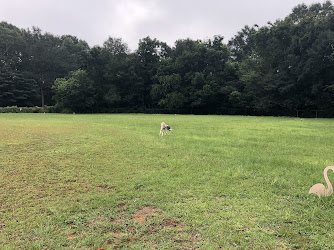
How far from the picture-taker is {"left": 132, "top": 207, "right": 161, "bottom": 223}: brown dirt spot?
3.11 meters

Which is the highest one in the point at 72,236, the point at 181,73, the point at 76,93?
the point at 181,73

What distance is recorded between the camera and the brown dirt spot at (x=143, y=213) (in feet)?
10.2

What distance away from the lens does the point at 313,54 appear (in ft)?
86.3

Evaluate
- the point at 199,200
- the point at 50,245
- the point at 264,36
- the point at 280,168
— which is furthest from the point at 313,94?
the point at 50,245

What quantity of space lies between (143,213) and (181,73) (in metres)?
36.8

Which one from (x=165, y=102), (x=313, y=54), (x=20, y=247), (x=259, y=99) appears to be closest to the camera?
(x=20, y=247)

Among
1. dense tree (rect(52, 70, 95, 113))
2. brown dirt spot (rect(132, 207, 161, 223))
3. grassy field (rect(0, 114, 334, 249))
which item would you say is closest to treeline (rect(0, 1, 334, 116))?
dense tree (rect(52, 70, 95, 113))

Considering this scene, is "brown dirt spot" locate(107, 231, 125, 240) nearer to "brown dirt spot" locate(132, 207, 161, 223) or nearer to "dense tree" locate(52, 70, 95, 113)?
"brown dirt spot" locate(132, 207, 161, 223)

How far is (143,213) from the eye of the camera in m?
3.28

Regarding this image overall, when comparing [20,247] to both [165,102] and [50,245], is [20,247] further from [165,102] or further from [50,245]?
[165,102]

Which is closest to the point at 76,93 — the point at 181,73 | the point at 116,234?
the point at 181,73

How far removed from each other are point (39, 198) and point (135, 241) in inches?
80.6

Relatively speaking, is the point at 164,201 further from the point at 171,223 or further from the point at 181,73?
the point at 181,73

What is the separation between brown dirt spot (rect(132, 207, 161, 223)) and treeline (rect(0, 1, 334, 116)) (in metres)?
29.7
